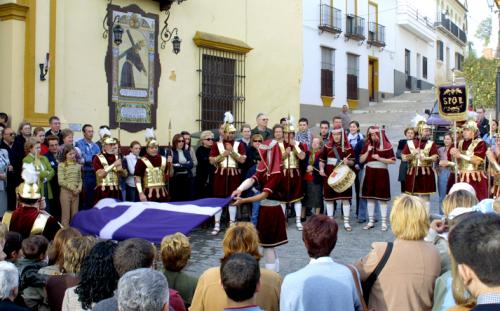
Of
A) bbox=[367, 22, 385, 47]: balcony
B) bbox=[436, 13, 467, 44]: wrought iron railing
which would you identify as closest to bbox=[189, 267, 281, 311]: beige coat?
bbox=[367, 22, 385, 47]: balcony

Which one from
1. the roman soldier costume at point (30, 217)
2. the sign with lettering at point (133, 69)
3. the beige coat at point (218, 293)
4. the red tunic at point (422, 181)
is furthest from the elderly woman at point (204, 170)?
the beige coat at point (218, 293)

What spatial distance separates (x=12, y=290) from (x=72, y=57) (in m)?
9.86

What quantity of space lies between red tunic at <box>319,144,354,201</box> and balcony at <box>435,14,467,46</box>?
2907cm

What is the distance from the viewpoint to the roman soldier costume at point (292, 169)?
35.3 ft

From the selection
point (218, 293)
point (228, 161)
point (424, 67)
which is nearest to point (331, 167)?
point (228, 161)

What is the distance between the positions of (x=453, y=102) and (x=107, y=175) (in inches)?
228

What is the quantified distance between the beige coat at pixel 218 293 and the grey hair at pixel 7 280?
1.09 m

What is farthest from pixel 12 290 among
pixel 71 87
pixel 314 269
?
pixel 71 87

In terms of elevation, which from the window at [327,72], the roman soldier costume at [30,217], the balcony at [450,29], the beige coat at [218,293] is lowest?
the beige coat at [218,293]

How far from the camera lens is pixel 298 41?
19.5 metres

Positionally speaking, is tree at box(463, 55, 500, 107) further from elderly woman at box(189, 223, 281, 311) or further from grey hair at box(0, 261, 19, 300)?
grey hair at box(0, 261, 19, 300)

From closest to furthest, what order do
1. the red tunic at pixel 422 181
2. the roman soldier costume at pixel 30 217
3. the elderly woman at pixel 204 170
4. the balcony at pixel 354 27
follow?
1. the roman soldier costume at pixel 30 217
2. the red tunic at pixel 422 181
3. the elderly woman at pixel 204 170
4. the balcony at pixel 354 27

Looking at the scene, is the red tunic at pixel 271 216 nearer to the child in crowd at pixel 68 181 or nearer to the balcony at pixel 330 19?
the child in crowd at pixel 68 181

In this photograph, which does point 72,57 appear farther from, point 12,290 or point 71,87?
point 12,290
